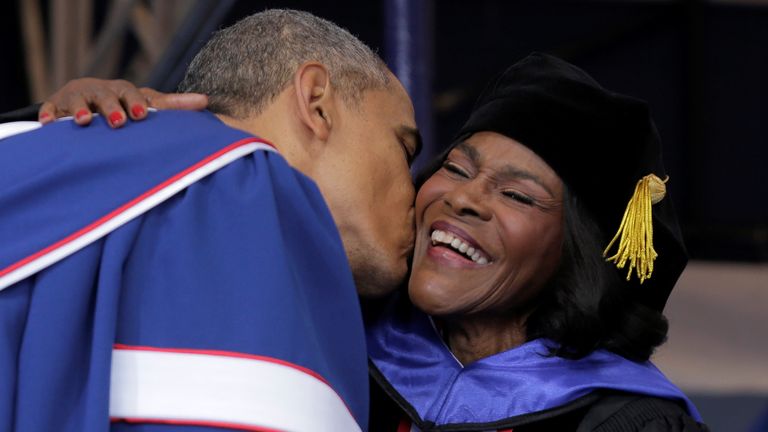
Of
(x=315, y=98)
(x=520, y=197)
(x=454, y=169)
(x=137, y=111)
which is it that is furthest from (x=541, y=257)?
(x=137, y=111)

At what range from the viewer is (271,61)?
1822mm

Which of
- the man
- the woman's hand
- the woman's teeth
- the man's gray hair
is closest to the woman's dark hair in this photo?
the woman's teeth

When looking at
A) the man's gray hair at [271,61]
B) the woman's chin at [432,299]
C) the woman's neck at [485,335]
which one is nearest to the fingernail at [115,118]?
the man's gray hair at [271,61]

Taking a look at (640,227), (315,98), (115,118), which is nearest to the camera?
(115,118)

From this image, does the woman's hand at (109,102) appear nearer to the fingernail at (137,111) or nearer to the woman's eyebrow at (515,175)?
the fingernail at (137,111)

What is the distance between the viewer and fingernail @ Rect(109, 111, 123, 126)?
151cm

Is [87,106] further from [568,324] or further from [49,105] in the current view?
[568,324]

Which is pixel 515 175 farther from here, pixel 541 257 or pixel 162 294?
pixel 162 294

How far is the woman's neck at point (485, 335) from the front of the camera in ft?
6.72

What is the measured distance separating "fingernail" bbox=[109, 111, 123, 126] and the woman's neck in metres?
0.75

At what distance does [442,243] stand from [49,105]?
2.16ft

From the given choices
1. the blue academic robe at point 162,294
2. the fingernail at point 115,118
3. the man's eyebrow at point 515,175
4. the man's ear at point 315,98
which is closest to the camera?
the blue academic robe at point 162,294

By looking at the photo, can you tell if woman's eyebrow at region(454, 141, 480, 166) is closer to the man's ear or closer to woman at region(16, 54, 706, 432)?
woman at region(16, 54, 706, 432)

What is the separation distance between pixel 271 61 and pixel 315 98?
0.34ft
